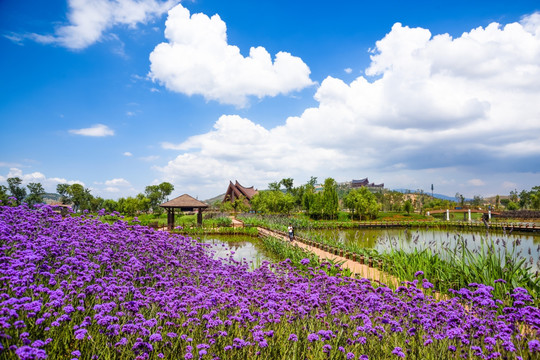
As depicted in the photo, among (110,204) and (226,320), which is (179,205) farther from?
(110,204)

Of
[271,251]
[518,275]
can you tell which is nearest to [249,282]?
[518,275]

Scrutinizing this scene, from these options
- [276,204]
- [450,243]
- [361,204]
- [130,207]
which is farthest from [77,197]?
[450,243]

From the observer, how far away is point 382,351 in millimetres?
4066

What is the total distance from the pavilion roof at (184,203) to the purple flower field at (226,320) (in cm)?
1995

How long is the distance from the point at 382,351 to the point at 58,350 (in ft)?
12.9

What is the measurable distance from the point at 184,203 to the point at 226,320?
23.6 meters

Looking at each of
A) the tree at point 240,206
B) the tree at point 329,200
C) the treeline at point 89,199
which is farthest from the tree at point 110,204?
the tree at point 329,200

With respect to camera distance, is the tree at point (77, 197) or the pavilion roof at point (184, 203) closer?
the pavilion roof at point (184, 203)

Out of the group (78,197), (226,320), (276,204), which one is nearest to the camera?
(226,320)

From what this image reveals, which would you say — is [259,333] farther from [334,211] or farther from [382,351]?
[334,211]

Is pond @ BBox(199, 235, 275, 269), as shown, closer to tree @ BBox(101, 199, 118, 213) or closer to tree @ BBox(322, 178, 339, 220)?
tree @ BBox(322, 178, 339, 220)

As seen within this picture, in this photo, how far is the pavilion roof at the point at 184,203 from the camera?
26141 millimetres

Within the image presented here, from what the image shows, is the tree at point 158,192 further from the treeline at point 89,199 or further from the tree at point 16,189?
the tree at point 16,189

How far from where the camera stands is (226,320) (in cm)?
411
